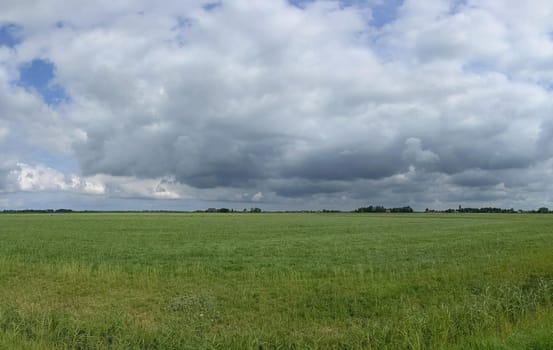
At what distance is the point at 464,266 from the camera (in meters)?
22.0

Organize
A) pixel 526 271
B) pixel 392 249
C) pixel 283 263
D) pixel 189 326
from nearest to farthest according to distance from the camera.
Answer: pixel 189 326 → pixel 526 271 → pixel 283 263 → pixel 392 249

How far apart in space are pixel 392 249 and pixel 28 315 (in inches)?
920

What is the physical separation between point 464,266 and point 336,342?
505 inches

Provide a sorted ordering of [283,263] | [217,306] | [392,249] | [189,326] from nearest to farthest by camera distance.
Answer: [189,326] → [217,306] → [283,263] → [392,249]

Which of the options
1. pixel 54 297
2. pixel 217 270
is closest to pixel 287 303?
pixel 217 270

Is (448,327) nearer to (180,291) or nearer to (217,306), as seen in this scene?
(217,306)


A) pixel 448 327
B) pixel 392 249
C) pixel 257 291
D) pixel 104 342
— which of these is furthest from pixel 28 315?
pixel 392 249

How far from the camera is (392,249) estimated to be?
102 feet

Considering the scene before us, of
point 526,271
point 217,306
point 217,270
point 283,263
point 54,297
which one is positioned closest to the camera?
point 217,306

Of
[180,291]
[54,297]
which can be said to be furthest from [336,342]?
[54,297]

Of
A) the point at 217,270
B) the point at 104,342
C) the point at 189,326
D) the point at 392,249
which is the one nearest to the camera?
the point at 104,342

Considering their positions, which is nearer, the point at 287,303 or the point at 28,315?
the point at 28,315

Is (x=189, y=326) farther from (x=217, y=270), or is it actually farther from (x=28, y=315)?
(x=217, y=270)

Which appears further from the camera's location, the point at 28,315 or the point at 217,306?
the point at 217,306
